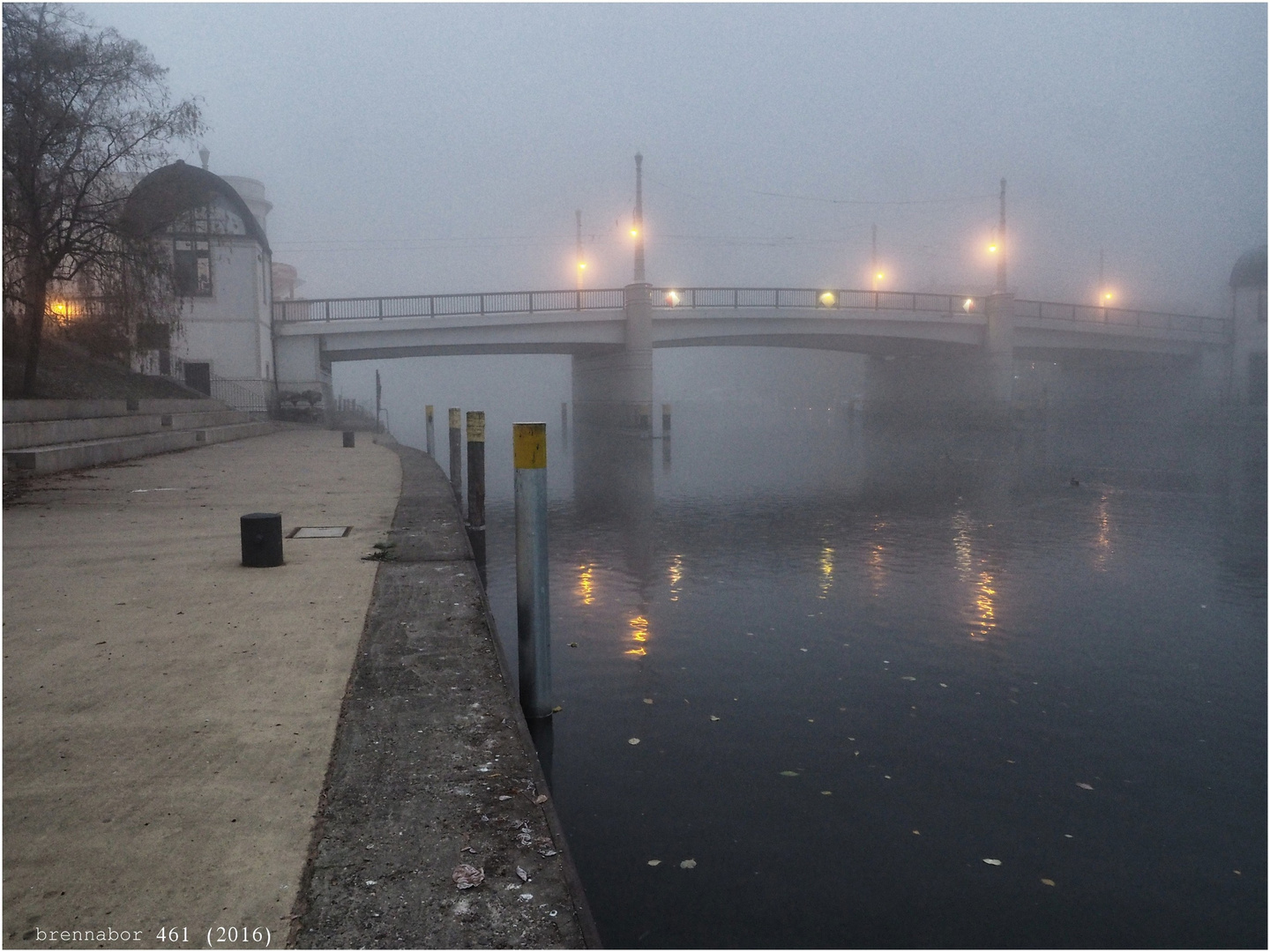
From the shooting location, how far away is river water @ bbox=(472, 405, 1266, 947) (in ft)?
12.7

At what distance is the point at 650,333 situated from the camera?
4166 cm

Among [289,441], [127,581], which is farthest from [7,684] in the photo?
[289,441]

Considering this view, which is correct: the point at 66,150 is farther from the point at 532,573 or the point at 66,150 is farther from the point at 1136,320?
the point at 1136,320

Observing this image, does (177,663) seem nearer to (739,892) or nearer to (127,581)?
(127,581)

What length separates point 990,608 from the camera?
906 centimetres

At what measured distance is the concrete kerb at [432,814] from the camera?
270 centimetres

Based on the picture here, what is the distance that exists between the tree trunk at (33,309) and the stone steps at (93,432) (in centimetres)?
88

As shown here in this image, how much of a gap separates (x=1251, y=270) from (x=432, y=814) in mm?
73655

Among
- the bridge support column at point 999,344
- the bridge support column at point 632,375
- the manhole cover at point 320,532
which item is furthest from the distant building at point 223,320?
the bridge support column at point 999,344

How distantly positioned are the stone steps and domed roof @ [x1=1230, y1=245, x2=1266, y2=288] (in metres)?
65.3

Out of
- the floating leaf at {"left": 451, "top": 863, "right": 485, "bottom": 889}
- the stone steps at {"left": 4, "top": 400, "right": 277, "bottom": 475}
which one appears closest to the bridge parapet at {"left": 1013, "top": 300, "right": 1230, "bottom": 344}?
the stone steps at {"left": 4, "top": 400, "right": 277, "bottom": 475}

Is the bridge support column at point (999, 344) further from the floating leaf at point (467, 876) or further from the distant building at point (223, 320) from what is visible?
the floating leaf at point (467, 876)

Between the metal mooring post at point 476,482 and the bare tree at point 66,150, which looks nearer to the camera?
the metal mooring post at point 476,482

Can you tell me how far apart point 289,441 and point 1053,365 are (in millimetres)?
78595
